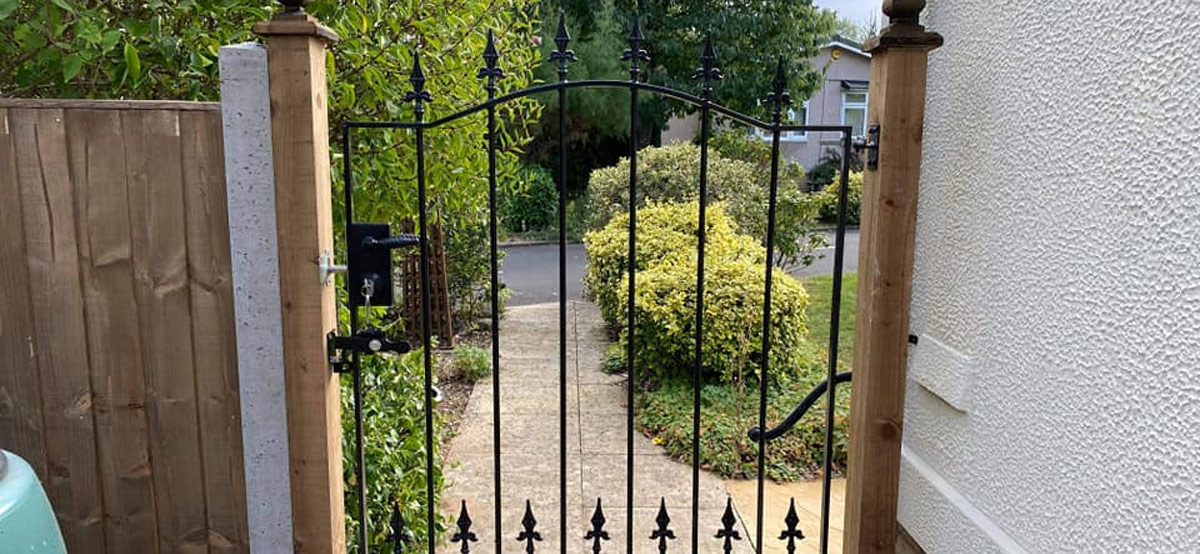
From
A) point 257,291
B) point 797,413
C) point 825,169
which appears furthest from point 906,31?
point 825,169

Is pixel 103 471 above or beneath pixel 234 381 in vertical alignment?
beneath

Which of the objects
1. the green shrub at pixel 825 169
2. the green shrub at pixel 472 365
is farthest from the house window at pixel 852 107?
the green shrub at pixel 472 365

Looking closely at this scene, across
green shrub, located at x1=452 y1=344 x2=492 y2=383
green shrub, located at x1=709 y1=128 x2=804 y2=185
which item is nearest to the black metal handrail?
green shrub, located at x1=452 y1=344 x2=492 y2=383

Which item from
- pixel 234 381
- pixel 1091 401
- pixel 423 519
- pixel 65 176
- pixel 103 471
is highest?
pixel 65 176

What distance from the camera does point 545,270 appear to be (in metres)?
12.0

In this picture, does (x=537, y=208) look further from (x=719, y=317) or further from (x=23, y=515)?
(x=23, y=515)

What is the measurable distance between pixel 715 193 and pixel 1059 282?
7257 millimetres

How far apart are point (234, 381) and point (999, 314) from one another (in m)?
1.82

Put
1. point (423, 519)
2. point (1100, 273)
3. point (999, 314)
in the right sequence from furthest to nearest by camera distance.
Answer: point (423, 519) → point (999, 314) → point (1100, 273)

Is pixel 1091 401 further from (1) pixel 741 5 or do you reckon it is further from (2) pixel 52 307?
(1) pixel 741 5

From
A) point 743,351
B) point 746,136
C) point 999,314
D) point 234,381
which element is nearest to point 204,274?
point 234,381

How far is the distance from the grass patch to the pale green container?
473cm

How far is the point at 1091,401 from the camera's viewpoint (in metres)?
1.37

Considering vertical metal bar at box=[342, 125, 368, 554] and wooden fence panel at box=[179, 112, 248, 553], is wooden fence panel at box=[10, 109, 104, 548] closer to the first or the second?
wooden fence panel at box=[179, 112, 248, 553]
